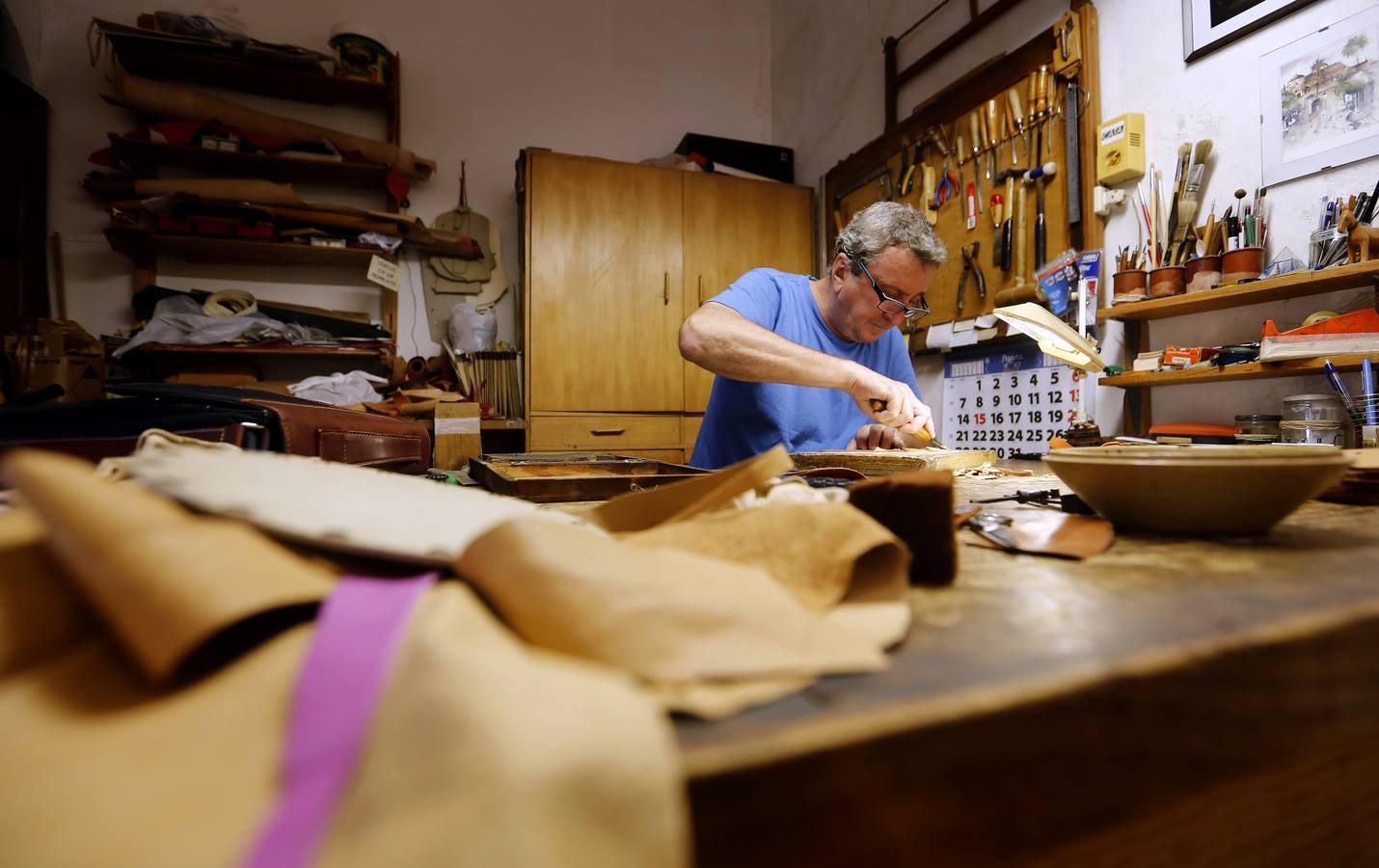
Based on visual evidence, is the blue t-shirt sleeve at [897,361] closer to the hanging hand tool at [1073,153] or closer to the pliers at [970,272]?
the pliers at [970,272]

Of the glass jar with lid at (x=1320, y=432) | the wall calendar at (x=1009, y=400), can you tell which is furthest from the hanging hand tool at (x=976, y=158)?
the glass jar with lid at (x=1320, y=432)

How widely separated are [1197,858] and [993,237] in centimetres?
264

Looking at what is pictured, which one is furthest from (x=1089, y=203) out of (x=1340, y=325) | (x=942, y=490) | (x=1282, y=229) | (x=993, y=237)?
(x=942, y=490)

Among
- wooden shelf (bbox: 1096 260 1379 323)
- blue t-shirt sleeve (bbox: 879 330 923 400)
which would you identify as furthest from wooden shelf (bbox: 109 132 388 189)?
wooden shelf (bbox: 1096 260 1379 323)

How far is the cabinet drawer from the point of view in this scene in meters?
3.23

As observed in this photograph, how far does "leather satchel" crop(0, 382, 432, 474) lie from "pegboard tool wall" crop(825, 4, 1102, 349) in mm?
2288

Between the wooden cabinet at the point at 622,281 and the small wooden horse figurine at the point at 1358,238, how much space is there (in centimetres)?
250

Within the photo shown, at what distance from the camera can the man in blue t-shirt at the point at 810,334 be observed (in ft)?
6.00

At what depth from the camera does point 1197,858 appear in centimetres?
34

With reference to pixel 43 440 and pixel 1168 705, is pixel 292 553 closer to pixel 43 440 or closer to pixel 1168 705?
pixel 1168 705

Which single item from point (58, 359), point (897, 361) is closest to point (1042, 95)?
point (897, 361)

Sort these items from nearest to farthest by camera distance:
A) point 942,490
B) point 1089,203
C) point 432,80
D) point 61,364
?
point 942,490 < point 1089,203 < point 61,364 < point 432,80

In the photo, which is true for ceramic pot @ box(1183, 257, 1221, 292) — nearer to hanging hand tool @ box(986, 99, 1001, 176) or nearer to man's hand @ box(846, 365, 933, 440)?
man's hand @ box(846, 365, 933, 440)

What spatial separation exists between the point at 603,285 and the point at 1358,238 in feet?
9.07
